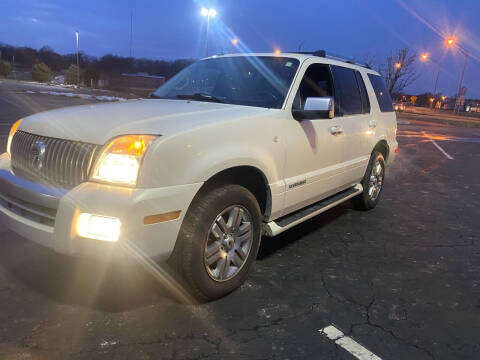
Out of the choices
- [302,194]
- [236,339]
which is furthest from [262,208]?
[236,339]

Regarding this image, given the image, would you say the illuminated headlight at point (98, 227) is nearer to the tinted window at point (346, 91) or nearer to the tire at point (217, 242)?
the tire at point (217, 242)

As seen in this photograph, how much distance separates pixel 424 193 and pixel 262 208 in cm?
470

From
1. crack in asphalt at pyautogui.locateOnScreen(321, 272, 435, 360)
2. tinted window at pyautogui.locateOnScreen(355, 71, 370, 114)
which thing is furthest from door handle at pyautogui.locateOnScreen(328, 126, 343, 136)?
crack in asphalt at pyautogui.locateOnScreen(321, 272, 435, 360)

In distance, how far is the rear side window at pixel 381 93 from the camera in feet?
18.7

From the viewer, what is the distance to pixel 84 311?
288cm

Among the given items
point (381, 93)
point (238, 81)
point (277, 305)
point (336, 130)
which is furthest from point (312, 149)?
point (381, 93)

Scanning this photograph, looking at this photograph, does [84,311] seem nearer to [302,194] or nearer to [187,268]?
[187,268]

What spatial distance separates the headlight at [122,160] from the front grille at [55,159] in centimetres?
8

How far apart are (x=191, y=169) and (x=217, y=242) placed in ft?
2.21

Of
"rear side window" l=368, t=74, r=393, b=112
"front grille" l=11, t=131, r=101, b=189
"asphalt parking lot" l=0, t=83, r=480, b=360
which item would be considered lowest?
"asphalt parking lot" l=0, t=83, r=480, b=360

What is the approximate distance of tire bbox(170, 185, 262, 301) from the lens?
2.81 meters

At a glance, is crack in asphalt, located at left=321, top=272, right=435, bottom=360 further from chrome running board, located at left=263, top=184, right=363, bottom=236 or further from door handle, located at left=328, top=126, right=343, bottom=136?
door handle, located at left=328, top=126, right=343, bottom=136

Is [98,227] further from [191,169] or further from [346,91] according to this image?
[346,91]

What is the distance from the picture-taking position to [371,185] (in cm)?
572
